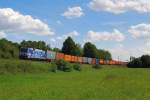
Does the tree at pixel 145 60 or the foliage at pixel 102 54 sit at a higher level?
the foliage at pixel 102 54

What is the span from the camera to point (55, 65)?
238ft

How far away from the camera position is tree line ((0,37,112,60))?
8912 centimetres

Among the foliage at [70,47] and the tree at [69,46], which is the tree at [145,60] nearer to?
the foliage at [70,47]

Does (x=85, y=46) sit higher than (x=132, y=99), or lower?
higher

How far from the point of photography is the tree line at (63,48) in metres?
89.1

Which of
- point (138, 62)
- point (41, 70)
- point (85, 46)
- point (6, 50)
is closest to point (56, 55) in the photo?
point (6, 50)

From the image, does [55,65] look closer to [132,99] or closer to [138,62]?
[132,99]

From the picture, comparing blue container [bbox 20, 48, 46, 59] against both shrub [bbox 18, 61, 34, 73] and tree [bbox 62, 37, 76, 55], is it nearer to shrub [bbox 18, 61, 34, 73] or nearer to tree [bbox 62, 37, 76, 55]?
shrub [bbox 18, 61, 34, 73]

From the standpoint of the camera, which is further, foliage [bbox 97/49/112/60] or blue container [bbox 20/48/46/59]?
foliage [bbox 97/49/112/60]

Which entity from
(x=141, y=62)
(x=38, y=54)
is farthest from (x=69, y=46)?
(x=38, y=54)

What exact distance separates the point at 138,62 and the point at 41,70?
292ft

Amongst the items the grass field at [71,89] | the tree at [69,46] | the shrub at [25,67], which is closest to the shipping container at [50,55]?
the shrub at [25,67]

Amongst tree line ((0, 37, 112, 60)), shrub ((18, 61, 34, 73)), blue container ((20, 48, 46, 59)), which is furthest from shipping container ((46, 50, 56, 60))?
shrub ((18, 61, 34, 73))

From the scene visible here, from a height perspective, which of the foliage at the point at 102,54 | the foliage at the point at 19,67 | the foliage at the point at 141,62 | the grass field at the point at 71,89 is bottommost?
the grass field at the point at 71,89
